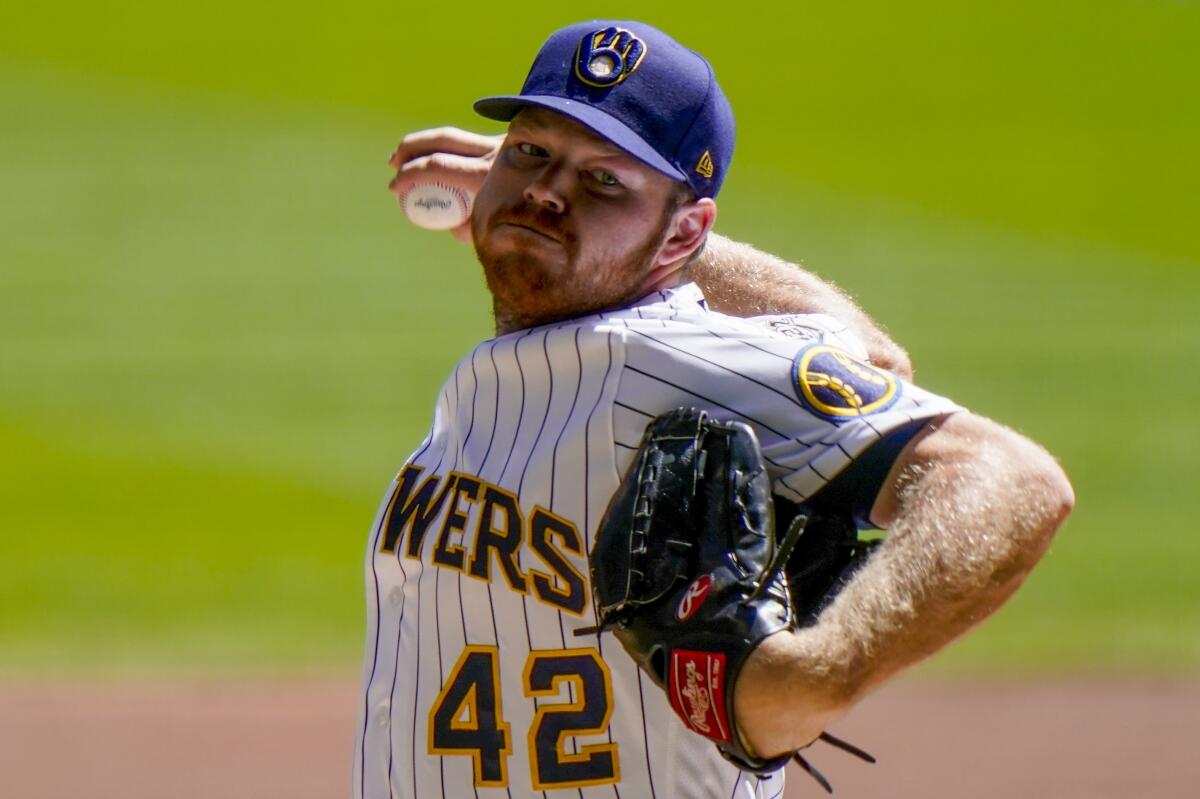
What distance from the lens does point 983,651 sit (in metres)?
7.15

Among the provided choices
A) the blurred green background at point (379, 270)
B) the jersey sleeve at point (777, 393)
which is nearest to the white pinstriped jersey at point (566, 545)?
the jersey sleeve at point (777, 393)

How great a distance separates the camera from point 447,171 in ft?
9.11

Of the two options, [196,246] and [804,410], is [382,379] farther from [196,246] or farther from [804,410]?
[804,410]

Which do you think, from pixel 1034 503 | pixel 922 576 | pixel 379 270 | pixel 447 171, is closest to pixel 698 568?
pixel 922 576

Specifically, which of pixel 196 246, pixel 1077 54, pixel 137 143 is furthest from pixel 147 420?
pixel 1077 54

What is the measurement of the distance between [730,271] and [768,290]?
3.5 inches

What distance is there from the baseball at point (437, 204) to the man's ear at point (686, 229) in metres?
0.62

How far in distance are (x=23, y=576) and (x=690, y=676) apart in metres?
6.60

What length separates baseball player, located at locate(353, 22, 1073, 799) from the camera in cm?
174

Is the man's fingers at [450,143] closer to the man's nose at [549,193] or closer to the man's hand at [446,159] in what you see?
the man's hand at [446,159]

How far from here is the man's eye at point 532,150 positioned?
2.22 metres

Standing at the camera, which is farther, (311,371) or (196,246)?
(196,246)

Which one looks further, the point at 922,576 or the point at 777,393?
the point at 777,393

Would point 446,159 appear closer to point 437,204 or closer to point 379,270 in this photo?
point 437,204
